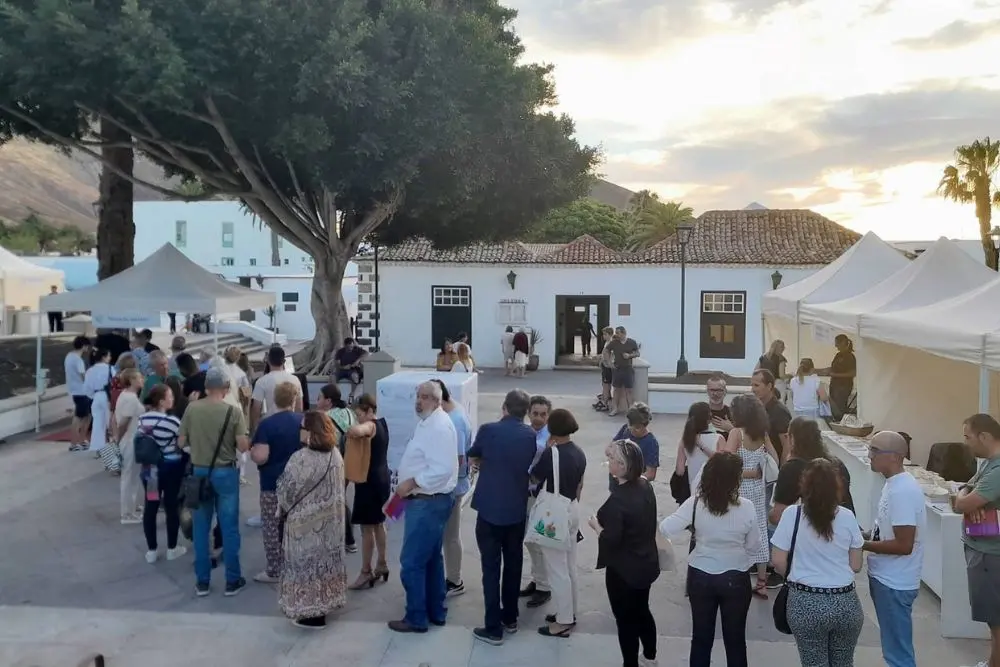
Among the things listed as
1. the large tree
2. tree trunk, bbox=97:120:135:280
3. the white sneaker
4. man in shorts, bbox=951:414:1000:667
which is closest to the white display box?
the white sneaker

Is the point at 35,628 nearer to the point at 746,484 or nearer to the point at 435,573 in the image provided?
the point at 435,573

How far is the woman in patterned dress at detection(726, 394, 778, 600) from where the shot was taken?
18.8 feet

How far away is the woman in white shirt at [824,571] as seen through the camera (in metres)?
4.10

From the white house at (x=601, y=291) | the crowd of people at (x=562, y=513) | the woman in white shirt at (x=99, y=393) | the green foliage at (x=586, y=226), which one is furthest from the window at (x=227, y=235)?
the crowd of people at (x=562, y=513)

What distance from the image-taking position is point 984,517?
4.75m

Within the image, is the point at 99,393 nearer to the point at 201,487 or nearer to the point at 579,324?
the point at 201,487

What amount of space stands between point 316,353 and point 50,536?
8.64 m

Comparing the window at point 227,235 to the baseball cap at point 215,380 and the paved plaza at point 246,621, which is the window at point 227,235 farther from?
the baseball cap at point 215,380

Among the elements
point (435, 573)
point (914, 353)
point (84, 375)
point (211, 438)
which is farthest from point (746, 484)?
point (84, 375)

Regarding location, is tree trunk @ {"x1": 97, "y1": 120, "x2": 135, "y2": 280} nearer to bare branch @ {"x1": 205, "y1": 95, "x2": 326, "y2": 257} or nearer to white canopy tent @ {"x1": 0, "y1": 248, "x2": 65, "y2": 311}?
bare branch @ {"x1": 205, "y1": 95, "x2": 326, "y2": 257}

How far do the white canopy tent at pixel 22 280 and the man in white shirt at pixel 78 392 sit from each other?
8.19m

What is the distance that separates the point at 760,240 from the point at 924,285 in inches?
608

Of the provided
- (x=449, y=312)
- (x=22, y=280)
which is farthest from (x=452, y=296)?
(x=22, y=280)

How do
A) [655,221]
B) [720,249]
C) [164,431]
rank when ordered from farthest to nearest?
[655,221]
[720,249]
[164,431]
